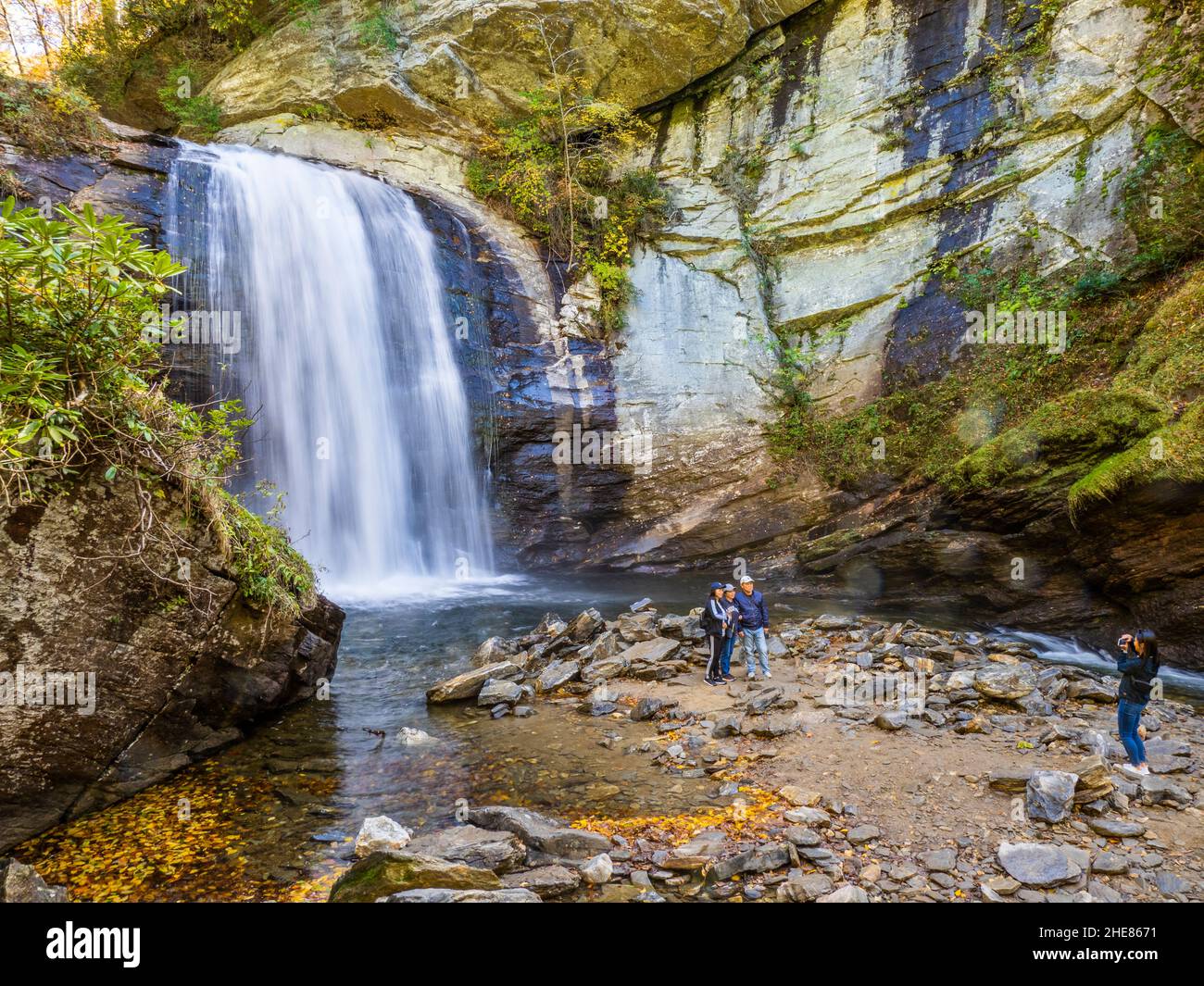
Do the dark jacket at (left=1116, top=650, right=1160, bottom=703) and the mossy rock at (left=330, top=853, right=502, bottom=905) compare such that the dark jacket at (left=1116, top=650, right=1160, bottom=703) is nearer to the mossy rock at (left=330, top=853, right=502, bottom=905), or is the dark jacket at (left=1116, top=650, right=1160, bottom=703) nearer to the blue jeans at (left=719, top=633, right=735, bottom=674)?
the blue jeans at (left=719, top=633, right=735, bottom=674)

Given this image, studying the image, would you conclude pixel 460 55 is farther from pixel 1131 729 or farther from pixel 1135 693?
pixel 1131 729

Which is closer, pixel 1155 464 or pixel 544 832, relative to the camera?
pixel 544 832

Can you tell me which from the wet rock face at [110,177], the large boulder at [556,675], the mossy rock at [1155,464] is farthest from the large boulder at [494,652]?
the wet rock face at [110,177]

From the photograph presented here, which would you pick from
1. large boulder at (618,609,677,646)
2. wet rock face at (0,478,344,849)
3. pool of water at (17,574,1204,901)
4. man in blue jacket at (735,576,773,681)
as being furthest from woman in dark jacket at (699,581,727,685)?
wet rock face at (0,478,344,849)

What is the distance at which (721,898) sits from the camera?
3.60 m

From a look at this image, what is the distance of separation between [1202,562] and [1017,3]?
14.5m

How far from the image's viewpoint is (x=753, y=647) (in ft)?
26.8

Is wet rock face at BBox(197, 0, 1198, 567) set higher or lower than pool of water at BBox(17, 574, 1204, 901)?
higher

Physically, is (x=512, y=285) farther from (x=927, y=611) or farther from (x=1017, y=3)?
(x=1017, y=3)

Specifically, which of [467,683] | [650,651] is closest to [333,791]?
[467,683]

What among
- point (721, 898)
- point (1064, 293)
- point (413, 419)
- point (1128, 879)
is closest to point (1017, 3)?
point (1064, 293)

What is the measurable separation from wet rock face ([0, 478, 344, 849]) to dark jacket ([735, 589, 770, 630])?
567 centimetres

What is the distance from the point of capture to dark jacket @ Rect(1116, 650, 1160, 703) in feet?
17.1

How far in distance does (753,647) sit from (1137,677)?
398cm
